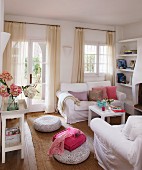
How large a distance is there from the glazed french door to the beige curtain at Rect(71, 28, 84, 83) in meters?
0.89

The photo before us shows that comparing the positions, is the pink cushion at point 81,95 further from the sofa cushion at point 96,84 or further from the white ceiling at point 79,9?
the white ceiling at point 79,9

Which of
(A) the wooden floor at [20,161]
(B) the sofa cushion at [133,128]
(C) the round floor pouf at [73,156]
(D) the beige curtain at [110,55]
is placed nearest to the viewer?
(B) the sofa cushion at [133,128]

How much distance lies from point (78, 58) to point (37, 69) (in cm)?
125

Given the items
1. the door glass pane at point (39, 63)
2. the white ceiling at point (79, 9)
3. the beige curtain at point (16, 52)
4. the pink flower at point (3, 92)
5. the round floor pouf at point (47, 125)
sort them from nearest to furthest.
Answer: the pink flower at point (3, 92)
the white ceiling at point (79, 9)
the round floor pouf at point (47, 125)
the beige curtain at point (16, 52)
the door glass pane at point (39, 63)

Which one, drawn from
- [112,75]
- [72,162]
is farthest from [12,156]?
[112,75]

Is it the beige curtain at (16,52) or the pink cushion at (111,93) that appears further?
the pink cushion at (111,93)

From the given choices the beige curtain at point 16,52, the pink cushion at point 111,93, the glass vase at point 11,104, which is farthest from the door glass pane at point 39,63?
the glass vase at point 11,104

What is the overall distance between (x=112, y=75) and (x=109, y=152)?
3.70m

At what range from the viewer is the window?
5300 millimetres

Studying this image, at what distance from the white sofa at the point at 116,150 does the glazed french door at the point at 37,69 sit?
2817mm

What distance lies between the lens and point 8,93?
7.74 feet

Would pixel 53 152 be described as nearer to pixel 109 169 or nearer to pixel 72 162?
pixel 72 162

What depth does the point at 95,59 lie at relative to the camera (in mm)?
5410

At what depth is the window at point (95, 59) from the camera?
530 cm
